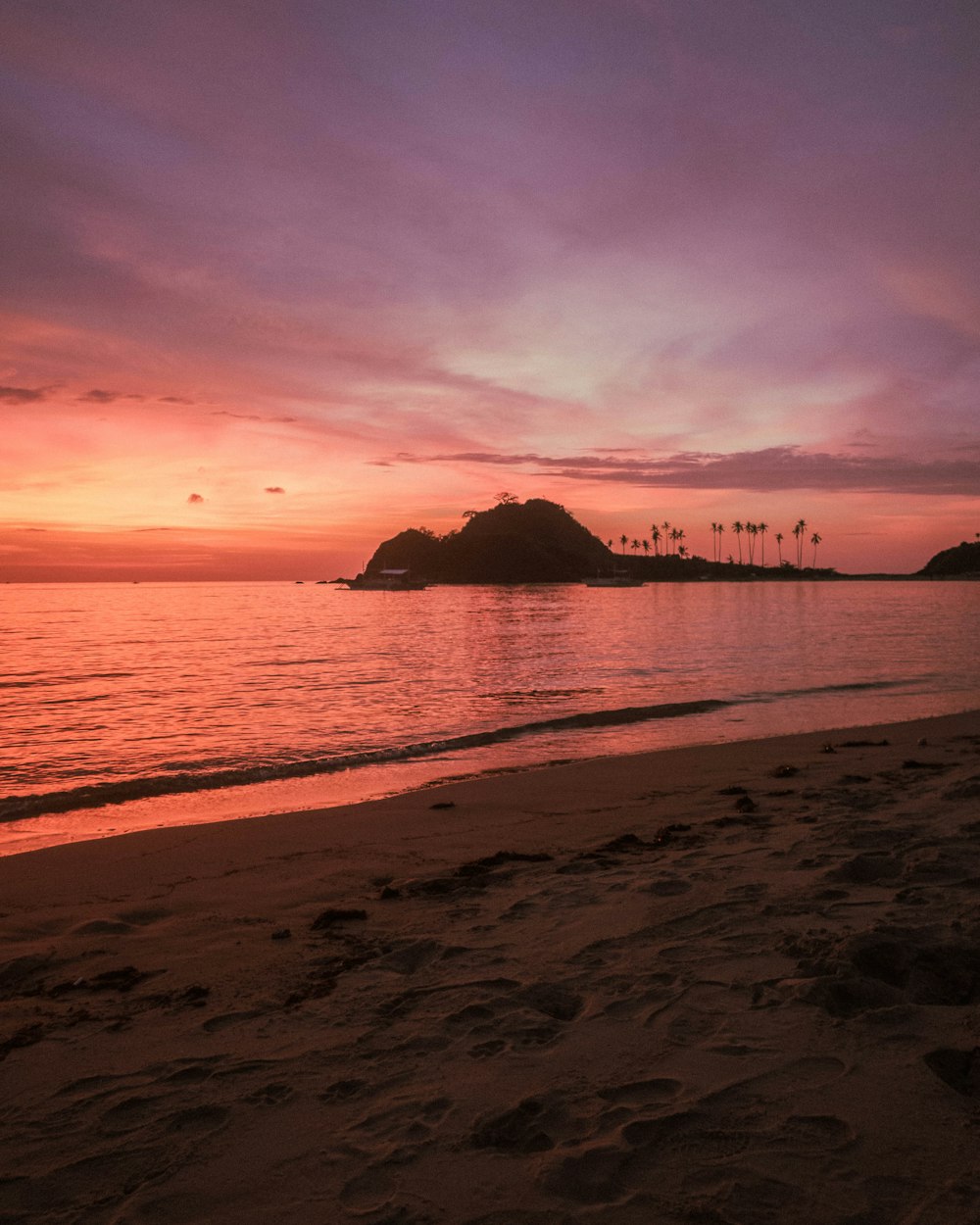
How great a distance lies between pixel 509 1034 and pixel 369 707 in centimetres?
1624

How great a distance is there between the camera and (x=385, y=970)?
4.67 metres

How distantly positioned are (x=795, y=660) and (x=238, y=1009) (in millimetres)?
28392

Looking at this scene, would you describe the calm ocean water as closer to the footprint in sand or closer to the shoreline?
the shoreline

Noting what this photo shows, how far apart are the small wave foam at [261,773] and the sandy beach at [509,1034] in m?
3.63

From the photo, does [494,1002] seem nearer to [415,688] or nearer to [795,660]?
[415,688]

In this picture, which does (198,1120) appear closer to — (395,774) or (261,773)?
(395,774)

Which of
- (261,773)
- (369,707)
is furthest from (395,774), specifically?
(369,707)

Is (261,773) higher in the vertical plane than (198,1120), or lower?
lower

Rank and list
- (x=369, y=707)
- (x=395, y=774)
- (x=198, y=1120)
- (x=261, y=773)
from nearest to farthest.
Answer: (x=198, y=1120), (x=261, y=773), (x=395, y=774), (x=369, y=707)

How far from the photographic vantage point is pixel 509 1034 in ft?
12.6

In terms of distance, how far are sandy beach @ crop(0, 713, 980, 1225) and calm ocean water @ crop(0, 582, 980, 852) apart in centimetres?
432

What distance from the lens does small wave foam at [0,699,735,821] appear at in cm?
1070

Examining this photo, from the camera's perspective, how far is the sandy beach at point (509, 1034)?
279 cm

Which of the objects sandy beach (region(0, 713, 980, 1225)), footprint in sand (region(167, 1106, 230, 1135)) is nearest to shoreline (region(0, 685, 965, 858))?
sandy beach (region(0, 713, 980, 1225))
